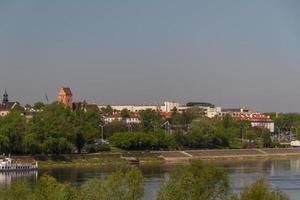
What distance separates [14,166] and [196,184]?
24.3 m

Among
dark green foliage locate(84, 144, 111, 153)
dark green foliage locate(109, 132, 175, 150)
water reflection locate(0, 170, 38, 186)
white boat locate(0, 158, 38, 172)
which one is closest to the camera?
water reflection locate(0, 170, 38, 186)

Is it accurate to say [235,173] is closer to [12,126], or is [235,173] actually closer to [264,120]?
[12,126]

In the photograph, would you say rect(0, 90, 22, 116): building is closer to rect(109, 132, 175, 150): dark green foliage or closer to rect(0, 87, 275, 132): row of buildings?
rect(0, 87, 275, 132): row of buildings

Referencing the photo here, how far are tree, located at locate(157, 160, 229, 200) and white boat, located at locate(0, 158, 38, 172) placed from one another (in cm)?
2101

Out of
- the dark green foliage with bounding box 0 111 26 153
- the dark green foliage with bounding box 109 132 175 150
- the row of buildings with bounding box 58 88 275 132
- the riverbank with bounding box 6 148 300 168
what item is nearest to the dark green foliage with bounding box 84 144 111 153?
the riverbank with bounding box 6 148 300 168

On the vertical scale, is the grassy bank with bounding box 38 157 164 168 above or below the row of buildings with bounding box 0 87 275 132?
below

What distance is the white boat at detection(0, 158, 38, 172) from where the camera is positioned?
41.5 m

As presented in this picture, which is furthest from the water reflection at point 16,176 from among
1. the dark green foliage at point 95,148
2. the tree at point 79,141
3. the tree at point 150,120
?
the tree at point 150,120

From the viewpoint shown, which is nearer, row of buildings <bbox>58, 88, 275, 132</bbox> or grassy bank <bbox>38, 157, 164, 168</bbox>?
grassy bank <bbox>38, 157, 164, 168</bbox>

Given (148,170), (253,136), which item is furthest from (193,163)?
(253,136)

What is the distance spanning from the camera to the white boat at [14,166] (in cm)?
4153

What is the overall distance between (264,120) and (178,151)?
41.4 m

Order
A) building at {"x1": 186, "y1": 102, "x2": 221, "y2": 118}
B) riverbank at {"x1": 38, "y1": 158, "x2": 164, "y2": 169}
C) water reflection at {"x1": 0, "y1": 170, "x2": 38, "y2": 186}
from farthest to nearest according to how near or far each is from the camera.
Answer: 1. building at {"x1": 186, "y1": 102, "x2": 221, "y2": 118}
2. riverbank at {"x1": 38, "y1": 158, "x2": 164, "y2": 169}
3. water reflection at {"x1": 0, "y1": 170, "x2": 38, "y2": 186}

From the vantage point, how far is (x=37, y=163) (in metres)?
43.9
